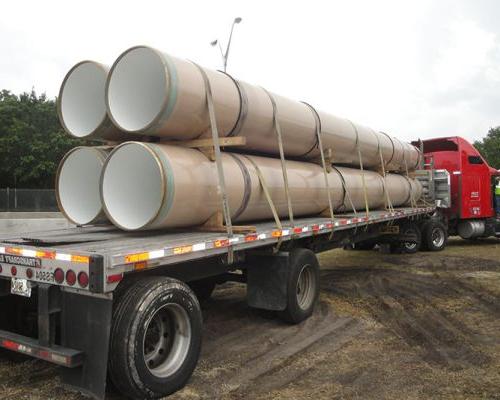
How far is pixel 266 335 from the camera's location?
18.8ft

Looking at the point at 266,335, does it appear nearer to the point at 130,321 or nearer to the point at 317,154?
the point at 130,321

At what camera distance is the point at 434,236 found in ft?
45.5

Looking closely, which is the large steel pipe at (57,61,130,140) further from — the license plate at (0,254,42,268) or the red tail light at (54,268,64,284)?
the red tail light at (54,268,64,284)

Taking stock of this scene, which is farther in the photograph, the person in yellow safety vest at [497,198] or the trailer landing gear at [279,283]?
the person in yellow safety vest at [497,198]

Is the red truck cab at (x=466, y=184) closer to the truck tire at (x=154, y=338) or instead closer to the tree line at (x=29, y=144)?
the truck tire at (x=154, y=338)

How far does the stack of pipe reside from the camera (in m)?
4.92

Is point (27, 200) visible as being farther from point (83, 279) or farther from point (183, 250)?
point (83, 279)

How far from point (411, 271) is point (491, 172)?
642 cm

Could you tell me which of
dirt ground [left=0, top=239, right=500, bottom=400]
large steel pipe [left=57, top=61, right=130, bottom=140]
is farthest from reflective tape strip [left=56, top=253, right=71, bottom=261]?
large steel pipe [left=57, top=61, right=130, bottom=140]

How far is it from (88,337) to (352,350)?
2.86 meters

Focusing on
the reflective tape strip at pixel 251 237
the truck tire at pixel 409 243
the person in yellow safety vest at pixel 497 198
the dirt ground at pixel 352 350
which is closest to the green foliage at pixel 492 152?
the person in yellow safety vest at pixel 497 198

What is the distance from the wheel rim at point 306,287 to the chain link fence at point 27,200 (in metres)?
22.7

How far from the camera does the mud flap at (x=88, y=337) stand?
347cm

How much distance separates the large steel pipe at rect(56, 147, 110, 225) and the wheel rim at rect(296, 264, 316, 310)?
8.53 ft
